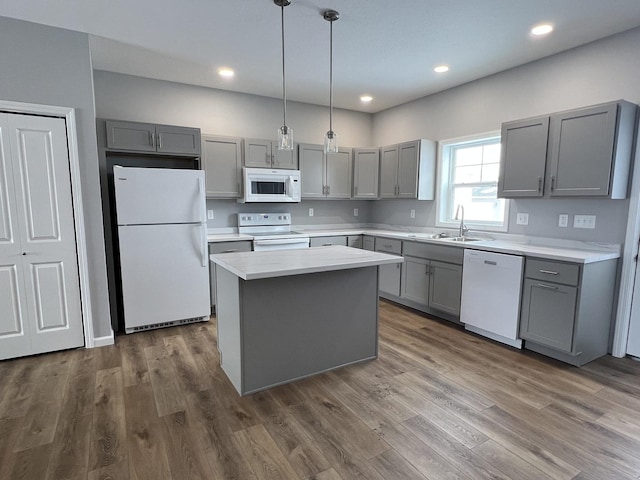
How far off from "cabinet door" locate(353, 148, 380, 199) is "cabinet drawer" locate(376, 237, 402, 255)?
823 mm

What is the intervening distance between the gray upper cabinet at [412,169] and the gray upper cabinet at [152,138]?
8.37ft

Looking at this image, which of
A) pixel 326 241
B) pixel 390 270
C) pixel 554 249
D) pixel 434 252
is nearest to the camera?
pixel 554 249

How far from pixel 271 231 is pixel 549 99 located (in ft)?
11.2

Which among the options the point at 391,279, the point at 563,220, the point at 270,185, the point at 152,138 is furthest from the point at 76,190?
the point at 563,220

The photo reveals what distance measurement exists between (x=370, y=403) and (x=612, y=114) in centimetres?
281

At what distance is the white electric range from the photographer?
415cm

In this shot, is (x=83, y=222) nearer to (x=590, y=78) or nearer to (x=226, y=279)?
(x=226, y=279)

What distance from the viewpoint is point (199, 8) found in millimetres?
2482

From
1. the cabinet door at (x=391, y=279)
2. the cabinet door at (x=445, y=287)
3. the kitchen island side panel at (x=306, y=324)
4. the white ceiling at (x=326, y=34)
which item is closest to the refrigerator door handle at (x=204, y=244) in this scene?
the kitchen island side panel at (x=306, y=324)

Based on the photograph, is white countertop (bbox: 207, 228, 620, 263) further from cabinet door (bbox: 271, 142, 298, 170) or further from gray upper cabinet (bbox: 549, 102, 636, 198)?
cabinet door (bbox: 271, 142, 298, 170)

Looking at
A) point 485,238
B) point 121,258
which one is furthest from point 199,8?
point 485,238

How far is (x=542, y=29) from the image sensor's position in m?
2.72

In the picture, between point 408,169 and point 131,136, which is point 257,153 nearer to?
point 131,136

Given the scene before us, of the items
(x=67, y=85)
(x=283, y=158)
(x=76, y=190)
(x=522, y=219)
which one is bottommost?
(x=522, y=219)
